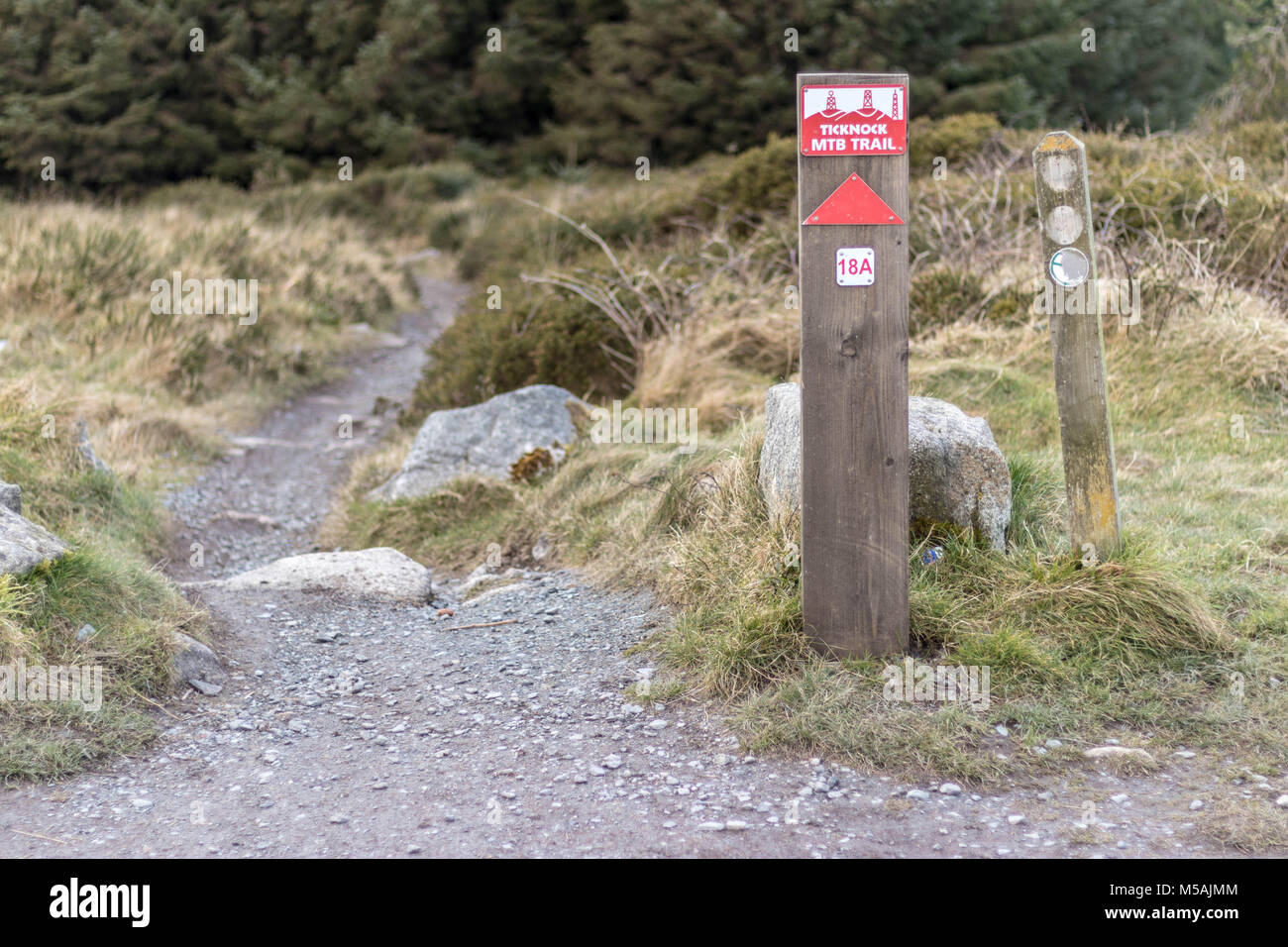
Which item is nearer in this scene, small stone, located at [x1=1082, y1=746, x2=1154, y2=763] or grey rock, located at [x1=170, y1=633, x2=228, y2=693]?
small stone, located at [x1=1082, y1=746, x2=1154, y2=763]

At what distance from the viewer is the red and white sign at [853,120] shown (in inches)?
135

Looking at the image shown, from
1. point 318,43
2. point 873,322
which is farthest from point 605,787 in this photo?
point 318,43

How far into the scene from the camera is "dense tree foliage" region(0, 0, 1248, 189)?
25.7 meters

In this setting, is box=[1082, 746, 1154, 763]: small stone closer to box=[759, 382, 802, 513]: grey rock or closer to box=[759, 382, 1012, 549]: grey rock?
box=[759, 382, 1012, 549]: grey rock

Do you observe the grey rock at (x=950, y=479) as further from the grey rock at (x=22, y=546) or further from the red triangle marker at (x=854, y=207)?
the grey rock at (x=22, y=546)

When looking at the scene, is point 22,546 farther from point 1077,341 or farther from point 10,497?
point 1077,341

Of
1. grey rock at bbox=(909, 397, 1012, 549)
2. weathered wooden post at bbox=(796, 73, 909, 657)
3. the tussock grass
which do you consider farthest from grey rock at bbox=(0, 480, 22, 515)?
grey rock at bbox=(909, 397, 1012, 549)

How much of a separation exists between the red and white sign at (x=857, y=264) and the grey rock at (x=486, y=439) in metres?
3.53

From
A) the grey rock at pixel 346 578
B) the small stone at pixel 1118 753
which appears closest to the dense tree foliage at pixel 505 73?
the grey rock at pixel 346 578

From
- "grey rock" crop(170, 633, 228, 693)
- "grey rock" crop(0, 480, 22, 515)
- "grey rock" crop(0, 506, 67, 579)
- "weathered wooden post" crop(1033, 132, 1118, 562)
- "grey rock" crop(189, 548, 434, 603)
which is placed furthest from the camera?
"grey rock" crop(189, 548, 434, 603)

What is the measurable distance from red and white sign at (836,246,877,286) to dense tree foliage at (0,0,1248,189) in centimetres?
2253

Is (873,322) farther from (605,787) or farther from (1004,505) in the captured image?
(605,787)

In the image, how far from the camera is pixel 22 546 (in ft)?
13.4

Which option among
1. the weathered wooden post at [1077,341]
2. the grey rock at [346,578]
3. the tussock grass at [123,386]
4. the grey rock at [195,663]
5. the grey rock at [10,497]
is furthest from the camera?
the grey rock at [346,578]
